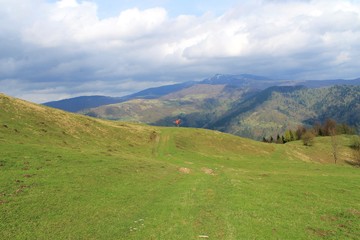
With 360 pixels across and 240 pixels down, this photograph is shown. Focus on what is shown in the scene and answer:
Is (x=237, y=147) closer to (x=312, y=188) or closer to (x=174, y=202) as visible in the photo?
(x=312, y=188)

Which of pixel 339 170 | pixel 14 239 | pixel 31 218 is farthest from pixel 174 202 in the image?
pixel 339 170

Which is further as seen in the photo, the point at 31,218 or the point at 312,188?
the point at 312,188

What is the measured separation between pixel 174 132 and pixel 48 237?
96705 mm

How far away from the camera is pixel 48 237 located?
22281 millimetres

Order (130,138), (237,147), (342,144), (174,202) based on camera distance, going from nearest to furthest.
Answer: (174,202)
(130,138)
(237,147)
(342,144)

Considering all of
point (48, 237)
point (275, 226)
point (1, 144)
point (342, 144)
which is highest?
point (1, 144)

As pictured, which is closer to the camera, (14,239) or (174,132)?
(14,239)

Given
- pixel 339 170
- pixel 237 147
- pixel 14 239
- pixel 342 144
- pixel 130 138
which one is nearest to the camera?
pixel 14 239

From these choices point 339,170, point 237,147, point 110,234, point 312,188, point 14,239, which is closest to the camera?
point 14,239

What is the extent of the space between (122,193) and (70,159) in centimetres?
1643

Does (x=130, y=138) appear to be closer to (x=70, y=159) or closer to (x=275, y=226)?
(x=70, y=159)

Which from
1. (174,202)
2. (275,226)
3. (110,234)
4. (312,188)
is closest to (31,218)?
(110,234)

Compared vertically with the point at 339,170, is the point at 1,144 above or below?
above

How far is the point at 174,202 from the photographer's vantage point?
1372 inches
